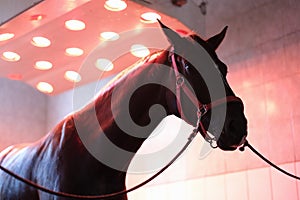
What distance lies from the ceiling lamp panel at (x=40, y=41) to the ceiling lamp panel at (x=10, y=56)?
13cm

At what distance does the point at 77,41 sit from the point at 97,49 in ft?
0.41

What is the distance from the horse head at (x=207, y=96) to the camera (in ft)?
3.73

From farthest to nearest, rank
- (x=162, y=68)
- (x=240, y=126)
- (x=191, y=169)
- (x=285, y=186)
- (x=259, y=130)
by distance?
(x=191, y=169), (x=259, y=130), (x=285, y=186), (x=162, y=68), (x=240, y=126)

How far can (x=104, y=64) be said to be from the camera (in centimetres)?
238

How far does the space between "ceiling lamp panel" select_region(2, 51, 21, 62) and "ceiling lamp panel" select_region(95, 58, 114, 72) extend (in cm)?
37

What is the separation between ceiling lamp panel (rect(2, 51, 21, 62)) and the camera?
6.87 feet

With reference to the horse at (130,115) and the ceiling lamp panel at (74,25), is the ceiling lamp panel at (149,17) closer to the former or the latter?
the ceiling lamp panel at (74,25)

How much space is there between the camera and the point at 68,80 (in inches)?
97.7

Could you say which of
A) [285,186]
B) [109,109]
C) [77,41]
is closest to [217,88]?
[109,109]

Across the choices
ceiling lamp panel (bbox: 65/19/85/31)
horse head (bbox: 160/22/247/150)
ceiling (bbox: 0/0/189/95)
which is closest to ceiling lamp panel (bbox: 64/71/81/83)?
ceiling (bbox: 0/0/189/95)

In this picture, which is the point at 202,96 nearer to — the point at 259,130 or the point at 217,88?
the point at 217,88

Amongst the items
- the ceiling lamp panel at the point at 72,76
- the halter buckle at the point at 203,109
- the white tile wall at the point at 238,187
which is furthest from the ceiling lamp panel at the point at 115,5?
the white tile wall at the point at 238,187

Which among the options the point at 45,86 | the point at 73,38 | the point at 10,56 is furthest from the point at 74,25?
the point at 45,86

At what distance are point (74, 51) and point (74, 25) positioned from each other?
0.26m
